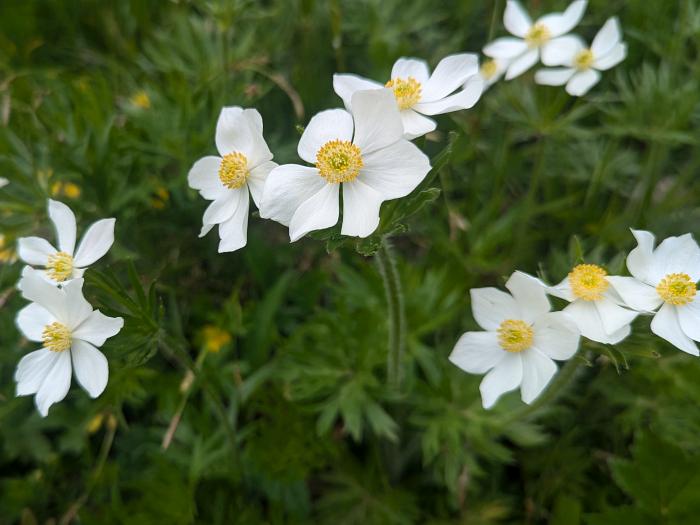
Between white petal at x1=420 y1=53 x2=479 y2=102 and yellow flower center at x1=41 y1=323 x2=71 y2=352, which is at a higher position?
white petal at x1=420 y1=53 x2=479 y2=102

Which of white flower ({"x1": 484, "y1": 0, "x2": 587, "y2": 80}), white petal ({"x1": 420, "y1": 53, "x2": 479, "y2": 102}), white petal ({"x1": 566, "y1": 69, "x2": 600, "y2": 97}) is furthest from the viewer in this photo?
white flower ({"x1": 484, "y1": 0, "x2": 587, "y2": 80})

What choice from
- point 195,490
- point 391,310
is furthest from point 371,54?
point 195,490

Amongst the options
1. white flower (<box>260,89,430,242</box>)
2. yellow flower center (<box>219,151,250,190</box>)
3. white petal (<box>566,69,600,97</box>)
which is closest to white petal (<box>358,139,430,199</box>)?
white flower (<box>260,89,430,242</box>)

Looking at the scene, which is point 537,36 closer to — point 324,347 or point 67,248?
point 324,347

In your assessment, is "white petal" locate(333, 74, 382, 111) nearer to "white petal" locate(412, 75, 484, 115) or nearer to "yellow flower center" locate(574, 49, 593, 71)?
"white petal" locate(412, 75, 484, 115)

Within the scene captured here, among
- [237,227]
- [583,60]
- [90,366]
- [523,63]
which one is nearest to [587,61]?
[583,60]

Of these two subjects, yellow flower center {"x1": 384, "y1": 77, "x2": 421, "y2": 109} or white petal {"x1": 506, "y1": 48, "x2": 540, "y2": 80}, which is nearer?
yellow flower center {"x1": 384, "y1": 77, "x2": 421, "y2": 109}

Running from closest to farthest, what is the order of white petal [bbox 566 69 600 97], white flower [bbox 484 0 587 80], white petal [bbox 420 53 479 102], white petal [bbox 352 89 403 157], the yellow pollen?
white petal [bbox 352 89 403 157]
the yellow pollen
white petal [bbox 420 53 479 102]
white petal [bbox 566 69 600 97]
white flower [bbox 484 0 587 80]

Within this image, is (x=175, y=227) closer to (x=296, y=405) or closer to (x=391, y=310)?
(x=296, y=405)
